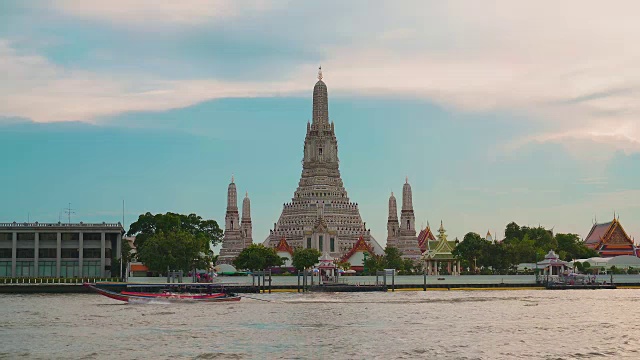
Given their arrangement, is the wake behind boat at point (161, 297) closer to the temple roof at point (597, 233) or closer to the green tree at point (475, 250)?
the green tree at point (475, 250)

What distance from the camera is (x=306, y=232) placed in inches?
7047

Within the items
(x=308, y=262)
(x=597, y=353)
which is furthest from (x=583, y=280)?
(x=597, y=353)

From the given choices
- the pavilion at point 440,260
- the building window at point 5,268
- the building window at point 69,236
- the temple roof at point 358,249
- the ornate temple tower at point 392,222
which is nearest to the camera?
the building window at point 5,268

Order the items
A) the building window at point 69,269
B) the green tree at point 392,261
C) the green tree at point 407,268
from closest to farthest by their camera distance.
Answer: the building window at point 69,269
the green tree at point 392,261
the green tree at point 407,268

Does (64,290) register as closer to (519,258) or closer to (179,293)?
(179,293)

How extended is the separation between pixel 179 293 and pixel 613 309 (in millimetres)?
41179

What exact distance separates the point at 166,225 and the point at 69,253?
92.8ft

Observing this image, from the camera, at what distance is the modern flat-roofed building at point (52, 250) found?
12444 cm

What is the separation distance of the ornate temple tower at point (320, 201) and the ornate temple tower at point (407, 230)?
5310 millimetres

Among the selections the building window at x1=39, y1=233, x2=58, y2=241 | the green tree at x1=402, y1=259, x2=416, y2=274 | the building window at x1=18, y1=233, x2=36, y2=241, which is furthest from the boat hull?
the green tree at x1=402, y1=259, x2=416, y2=274

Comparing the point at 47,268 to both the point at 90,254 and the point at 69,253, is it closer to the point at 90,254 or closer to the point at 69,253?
the point at 69,253

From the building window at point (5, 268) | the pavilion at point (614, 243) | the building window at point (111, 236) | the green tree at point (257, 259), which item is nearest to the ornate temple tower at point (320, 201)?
the green tree at point (257, 259)

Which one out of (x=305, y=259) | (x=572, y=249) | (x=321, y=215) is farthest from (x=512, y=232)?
(x=305, y=259)

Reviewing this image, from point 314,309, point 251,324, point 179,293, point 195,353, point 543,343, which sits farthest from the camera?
point 179,293
